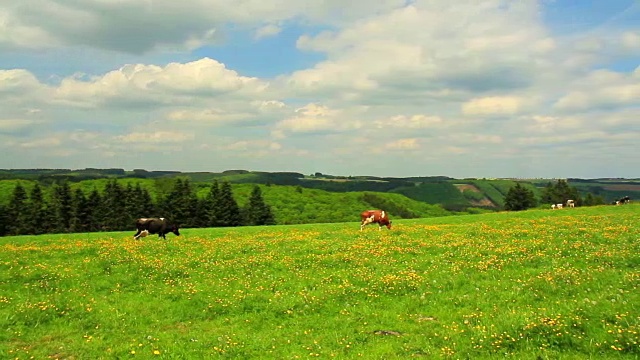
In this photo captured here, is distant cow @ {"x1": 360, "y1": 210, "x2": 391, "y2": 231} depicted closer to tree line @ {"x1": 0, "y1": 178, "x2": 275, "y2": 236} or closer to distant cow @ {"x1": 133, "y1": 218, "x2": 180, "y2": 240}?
distant cow @ {"x1": 133, "y1": 218, "x2": 180, "y2": 240}

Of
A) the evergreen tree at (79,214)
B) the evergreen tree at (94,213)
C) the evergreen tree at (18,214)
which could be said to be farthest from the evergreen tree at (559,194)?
the evergreen tree at (18,214)

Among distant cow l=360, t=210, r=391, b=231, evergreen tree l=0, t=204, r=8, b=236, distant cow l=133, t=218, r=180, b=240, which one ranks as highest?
distant cow l=360, t=210, r=391, b=231

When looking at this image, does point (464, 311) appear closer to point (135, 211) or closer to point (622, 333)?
point (622, 333)

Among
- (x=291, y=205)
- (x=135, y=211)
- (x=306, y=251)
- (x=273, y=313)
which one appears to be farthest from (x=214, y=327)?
(x=291, y=205)

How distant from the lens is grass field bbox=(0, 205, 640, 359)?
39.1 ft

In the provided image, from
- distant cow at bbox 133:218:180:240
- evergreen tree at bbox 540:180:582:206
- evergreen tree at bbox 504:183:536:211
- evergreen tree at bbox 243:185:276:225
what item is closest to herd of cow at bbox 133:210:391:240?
distant cow at bbox 133:218:180:240

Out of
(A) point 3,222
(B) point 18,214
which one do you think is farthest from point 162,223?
(A) point 3,222

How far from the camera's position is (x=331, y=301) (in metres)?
16.3

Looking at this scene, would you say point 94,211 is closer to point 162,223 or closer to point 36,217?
point 36,217

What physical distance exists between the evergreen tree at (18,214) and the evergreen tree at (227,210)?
43012mm

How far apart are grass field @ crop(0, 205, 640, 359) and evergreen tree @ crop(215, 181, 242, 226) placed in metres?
82.7

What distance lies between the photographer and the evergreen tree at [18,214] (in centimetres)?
9850

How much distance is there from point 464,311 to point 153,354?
9854 mm

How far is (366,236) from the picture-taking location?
30.7m
